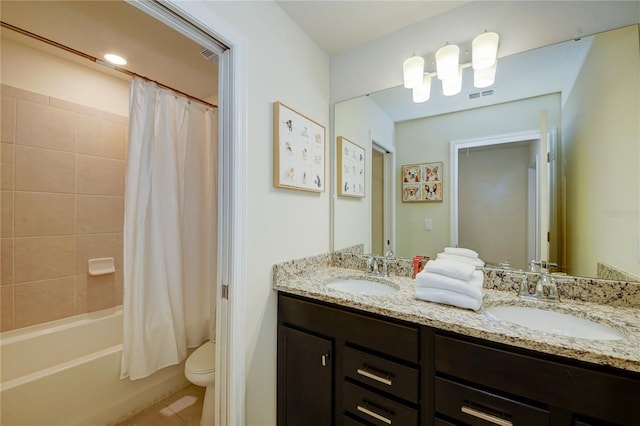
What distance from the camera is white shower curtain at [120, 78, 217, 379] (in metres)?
1.58

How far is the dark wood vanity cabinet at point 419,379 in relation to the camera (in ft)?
2.28

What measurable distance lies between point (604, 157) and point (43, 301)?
3.36m

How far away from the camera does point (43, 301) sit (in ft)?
5.61

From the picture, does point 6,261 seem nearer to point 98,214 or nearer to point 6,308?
point 6,308

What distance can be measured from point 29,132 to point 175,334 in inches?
66.6

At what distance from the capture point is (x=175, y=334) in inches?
68.4

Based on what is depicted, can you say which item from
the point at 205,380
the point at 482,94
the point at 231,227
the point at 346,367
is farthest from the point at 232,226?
the point at 482,94

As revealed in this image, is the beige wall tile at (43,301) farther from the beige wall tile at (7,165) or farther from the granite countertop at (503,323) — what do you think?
the granite countertop at (503,323)

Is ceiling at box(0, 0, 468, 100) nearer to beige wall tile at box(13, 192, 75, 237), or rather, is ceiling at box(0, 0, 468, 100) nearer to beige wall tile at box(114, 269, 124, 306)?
beige wall tile at box(13, 192, 75, 237)

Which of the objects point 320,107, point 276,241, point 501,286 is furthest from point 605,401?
point 320,107

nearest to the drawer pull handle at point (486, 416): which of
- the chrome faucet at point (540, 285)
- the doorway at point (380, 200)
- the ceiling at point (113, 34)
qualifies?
the chrome faucet at point (540, 285)

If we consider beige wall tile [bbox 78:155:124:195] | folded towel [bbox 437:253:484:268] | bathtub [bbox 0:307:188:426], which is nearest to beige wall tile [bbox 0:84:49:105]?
beige wall tile [bbox 78:155:124:195]

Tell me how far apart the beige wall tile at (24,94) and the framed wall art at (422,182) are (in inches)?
99.5

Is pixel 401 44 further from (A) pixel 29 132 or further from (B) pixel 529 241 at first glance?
Answer: (A) pixel 29 132
